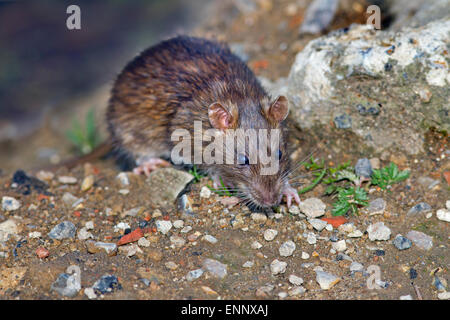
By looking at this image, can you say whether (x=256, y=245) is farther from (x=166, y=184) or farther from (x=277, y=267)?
(x=166, y=184)

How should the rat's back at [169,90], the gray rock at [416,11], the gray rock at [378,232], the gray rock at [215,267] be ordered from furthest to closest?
the gray rock at [416,11] < the rat's back at [169,90] < the gray rock at [378,232] < the gray rock at [215,267]

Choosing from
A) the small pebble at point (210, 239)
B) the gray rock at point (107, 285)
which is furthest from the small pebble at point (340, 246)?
the gray rock at point (107, 285)

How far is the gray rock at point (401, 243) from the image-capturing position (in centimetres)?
389

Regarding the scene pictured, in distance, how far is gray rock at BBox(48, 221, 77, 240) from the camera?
418 centimetres

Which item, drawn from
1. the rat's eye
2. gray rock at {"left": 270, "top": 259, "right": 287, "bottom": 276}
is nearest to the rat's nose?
the rat's eye

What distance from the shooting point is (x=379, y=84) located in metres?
4.57

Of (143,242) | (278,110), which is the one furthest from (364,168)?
(143,242)

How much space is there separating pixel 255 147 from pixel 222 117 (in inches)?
15.8

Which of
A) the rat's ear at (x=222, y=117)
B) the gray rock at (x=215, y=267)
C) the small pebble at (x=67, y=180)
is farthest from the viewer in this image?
the small pebble at (x=67, y=180)

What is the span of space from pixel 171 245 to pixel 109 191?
1.15 meters

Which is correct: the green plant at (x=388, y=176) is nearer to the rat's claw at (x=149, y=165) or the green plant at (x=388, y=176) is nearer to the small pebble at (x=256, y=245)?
the small pebble at (x=256, y=245)

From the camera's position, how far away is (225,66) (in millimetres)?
4965

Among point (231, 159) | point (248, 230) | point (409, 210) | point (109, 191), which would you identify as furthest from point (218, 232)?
point (409, 210)

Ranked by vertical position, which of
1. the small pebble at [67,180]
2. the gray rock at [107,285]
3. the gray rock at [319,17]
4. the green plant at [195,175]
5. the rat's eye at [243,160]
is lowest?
the gray rock at [107,285]
